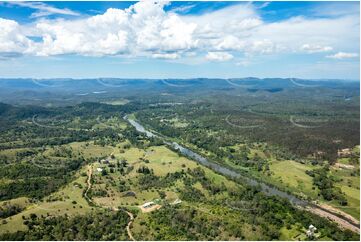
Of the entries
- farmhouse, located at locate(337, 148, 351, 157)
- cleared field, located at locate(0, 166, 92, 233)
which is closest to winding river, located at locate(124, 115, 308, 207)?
farmhouse, located at locate(337, 148, 351, 157)

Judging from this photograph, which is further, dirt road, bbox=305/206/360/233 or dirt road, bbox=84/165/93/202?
dirt road, bbox=84/165/93/202

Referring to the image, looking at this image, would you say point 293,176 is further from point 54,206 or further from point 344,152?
point 54,206

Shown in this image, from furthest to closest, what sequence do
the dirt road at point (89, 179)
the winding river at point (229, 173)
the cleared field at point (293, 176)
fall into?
1. the cleared field at point (293, 176)
2. the winding river at point (229, 173)
3. the dirt road at point (89, 179)

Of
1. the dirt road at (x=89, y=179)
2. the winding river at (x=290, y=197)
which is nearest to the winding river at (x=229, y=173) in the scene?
the winding river at (x=290, y=197)

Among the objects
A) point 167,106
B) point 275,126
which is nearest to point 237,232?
point 275,126

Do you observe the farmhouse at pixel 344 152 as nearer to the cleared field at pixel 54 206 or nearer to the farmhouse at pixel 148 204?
the farmhouse at pixel 148 204

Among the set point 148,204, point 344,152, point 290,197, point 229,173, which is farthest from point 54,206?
point 344,152

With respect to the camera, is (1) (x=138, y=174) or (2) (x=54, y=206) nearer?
(2) (x=54, y=206)

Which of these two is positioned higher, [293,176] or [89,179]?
[89,179]

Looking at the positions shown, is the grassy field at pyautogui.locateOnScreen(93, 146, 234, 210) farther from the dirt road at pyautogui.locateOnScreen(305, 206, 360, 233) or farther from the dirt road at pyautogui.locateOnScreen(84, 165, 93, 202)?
the dirt road at pyautogui.locateOnScreen(305, 206, 360, 233)

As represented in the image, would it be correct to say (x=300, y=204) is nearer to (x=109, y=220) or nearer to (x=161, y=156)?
(x=109, y=220)

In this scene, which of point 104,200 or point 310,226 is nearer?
point 310,226
